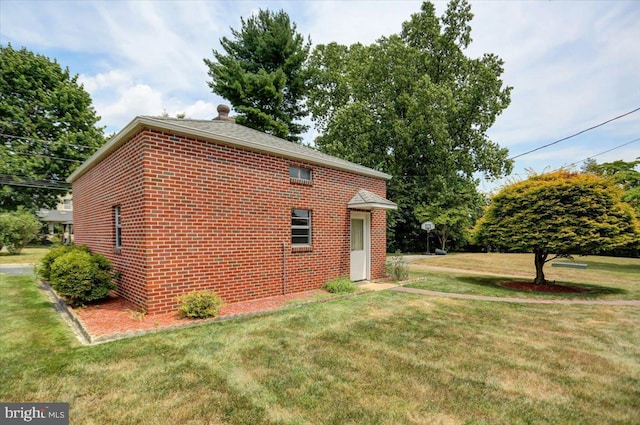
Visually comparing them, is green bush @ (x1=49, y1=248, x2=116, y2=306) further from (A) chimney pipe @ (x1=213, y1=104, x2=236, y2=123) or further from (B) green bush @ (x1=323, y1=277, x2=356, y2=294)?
(A) chimney pipe @ (x1=213, y1=104, x2=236, y2=123)

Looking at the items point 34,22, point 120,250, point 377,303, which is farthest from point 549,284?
point 34,22

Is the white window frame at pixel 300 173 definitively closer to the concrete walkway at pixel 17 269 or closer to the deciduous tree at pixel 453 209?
the concrete walkway at pixel 17 269

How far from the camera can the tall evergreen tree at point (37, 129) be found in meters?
25.3

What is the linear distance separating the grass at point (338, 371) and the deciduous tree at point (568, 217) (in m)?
3.78

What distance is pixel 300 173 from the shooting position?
30.2 feet

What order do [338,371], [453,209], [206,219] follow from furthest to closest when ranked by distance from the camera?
[453,209] < [206,219] < [338,371]

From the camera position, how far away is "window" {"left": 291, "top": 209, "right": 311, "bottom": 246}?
29.6 feet

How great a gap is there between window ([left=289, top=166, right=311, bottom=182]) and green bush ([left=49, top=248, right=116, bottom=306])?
5343 millimetres

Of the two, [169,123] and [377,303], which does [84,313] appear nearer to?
[169,123]

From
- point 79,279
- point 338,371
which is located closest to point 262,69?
point 79,279

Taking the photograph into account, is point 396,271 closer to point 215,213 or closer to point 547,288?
point 547,288

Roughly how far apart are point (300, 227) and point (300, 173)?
1.67m

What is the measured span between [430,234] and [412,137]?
967 centimetres

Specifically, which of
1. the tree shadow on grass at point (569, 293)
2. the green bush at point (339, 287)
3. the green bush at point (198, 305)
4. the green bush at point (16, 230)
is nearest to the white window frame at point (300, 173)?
the green bush at point (339, 287)
